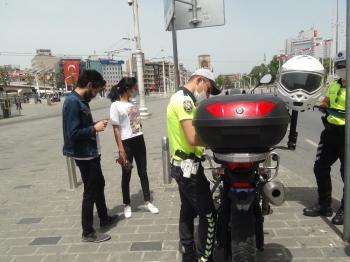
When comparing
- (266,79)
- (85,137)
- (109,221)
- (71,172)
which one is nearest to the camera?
(266,79)

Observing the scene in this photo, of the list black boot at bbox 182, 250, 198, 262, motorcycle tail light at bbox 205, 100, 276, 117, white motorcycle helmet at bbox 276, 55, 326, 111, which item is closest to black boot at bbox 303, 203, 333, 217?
black boot at bbox 182, 250, 198, 262

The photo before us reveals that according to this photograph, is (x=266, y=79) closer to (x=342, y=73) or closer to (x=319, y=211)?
(x=342, y=73)

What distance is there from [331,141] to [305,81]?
1.47 meters

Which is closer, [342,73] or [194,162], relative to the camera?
[194,162]

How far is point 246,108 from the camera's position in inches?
75.5

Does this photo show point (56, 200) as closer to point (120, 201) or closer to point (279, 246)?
point (120, 201)

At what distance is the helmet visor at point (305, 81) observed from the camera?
2367 mm

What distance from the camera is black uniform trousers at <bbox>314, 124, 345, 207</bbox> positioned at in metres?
3.44

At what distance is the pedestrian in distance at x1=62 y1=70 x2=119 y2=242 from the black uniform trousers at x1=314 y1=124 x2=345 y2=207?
259 cm

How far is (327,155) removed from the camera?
3602 millimetres

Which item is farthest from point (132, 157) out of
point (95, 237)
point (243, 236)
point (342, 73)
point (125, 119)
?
point (342, 73)

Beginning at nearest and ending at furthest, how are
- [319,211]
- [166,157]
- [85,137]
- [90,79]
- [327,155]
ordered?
[85,137]
[90,79]
[327,155]
[319,211]
[166,157]

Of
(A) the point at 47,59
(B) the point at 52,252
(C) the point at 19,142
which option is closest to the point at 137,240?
(B) the point at 52,252

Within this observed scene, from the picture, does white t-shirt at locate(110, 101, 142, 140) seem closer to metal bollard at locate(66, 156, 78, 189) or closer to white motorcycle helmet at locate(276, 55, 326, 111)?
metal bollard at locate(66, 156, 78, 189)
